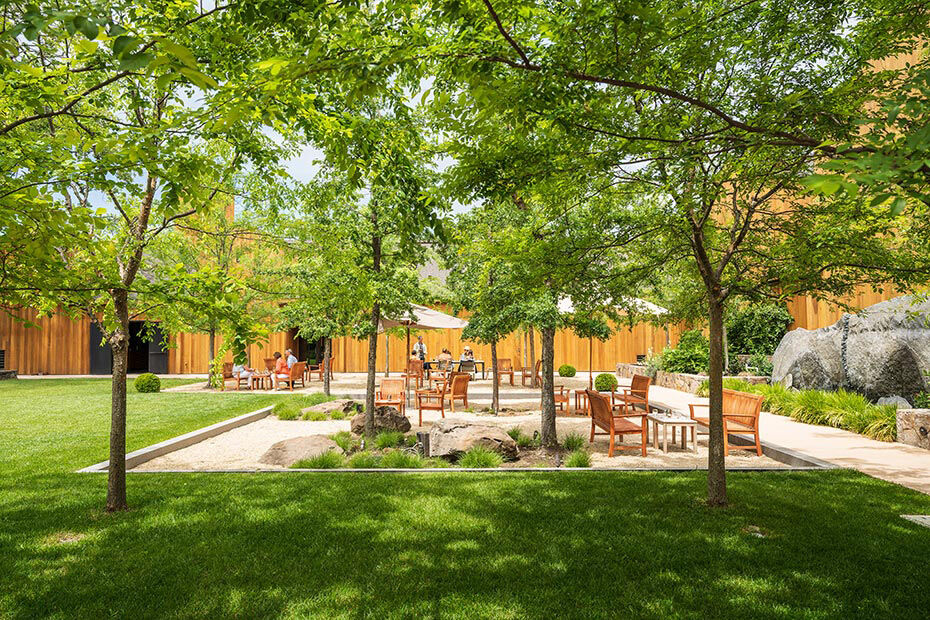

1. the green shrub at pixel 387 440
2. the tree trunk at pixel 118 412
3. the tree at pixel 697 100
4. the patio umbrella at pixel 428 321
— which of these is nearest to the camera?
the tree at pixel 697 100

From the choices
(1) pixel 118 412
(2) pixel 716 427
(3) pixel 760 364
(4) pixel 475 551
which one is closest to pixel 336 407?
(1) pixel 118 412

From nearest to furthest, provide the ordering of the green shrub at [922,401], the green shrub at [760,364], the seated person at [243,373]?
the green shrub at [922,401] < the green shrub at [760,364] < the seated person at [243,373]

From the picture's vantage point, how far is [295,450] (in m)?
8.34

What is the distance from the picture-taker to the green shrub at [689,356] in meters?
19.1

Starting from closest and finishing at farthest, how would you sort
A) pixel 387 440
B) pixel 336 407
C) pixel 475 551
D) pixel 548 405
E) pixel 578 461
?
pixel 475 551, pixel 578 461, pixel 548 405, pixel 387 440, pixel 336 407

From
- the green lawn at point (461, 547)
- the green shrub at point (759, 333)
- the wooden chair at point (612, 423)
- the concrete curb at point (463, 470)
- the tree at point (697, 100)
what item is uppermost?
the tree at point (697, 100)

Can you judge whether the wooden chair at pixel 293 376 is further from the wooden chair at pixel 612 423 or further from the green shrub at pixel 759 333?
the green shrub at pixel 759 333

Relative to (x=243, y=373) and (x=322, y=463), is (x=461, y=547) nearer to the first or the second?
(x=322, y=463)

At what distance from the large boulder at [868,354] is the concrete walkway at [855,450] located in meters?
2.08

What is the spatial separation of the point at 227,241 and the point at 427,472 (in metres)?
14.9

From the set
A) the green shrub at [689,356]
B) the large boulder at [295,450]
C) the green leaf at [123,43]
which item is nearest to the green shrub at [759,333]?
the green shrub at [689,356]

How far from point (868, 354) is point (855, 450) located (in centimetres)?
454

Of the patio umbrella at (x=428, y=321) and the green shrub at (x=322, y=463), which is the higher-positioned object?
A: the patio umbrella at (x=428, y=321)

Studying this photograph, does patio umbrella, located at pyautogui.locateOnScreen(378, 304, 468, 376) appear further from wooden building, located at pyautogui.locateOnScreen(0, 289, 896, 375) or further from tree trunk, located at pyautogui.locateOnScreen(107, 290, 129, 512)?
wooden building, located at pyautogui.locateOnScreen(0, 289, 896, 375)
